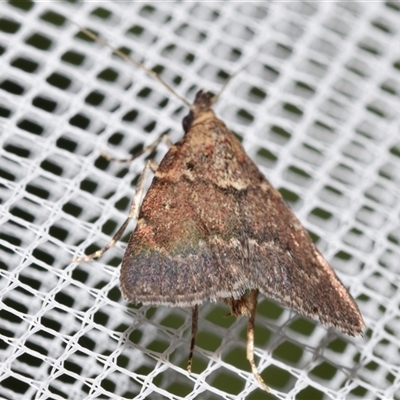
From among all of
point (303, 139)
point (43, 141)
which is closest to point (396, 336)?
point (303, 139)

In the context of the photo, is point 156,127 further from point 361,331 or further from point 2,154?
point 361,331

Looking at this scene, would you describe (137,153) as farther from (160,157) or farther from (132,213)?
(132,213)

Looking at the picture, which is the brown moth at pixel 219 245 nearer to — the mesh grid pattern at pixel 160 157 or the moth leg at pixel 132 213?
the moth leg at pixel 132 213

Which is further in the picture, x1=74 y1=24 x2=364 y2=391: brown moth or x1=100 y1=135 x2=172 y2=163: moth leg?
x1=100 y1=135 x2=172 y2=163: moth leg

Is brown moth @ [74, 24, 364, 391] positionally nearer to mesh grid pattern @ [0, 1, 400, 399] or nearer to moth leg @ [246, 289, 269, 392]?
moth leg @ [246, 289, 269, 392]

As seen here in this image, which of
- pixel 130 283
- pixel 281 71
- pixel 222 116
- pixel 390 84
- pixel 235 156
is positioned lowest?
pixel 130 283

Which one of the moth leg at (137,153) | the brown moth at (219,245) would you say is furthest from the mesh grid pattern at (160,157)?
the brown moth at (219,245)

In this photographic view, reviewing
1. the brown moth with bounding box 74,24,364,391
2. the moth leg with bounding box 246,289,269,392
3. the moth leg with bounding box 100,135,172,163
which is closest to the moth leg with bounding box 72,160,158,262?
the brown moth with bounding box 74,24,364,391
